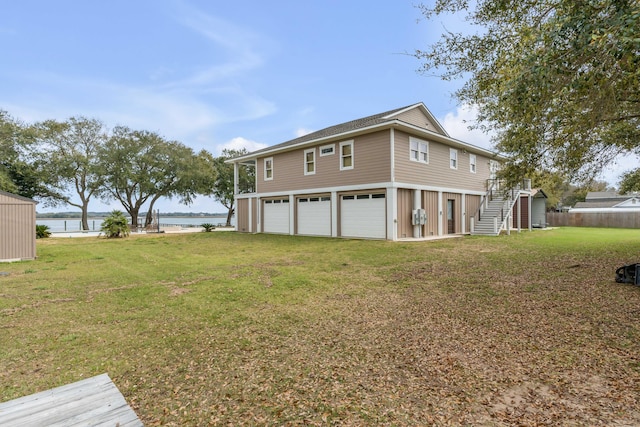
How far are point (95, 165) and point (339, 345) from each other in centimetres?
3005

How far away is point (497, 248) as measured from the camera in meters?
11.5

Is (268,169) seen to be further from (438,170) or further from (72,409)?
(72,409)

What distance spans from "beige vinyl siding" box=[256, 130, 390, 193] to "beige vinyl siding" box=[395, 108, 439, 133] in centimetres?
244

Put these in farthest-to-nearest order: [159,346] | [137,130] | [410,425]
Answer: [137,130] → [159,346] → [410,425]

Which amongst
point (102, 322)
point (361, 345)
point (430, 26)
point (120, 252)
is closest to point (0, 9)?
point (120, 252)

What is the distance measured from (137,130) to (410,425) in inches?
1267

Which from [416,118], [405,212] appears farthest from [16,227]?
[416,118]

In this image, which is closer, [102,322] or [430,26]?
[102,322]

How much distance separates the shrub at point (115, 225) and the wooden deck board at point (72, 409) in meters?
19.2

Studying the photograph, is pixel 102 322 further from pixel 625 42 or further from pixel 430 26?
pixel 430 26

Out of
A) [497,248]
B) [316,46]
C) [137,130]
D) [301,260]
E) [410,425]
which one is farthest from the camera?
[137,130]

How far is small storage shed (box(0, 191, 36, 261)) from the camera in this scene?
954 centimetres

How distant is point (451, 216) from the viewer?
57.8ft

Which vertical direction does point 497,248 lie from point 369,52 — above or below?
below
